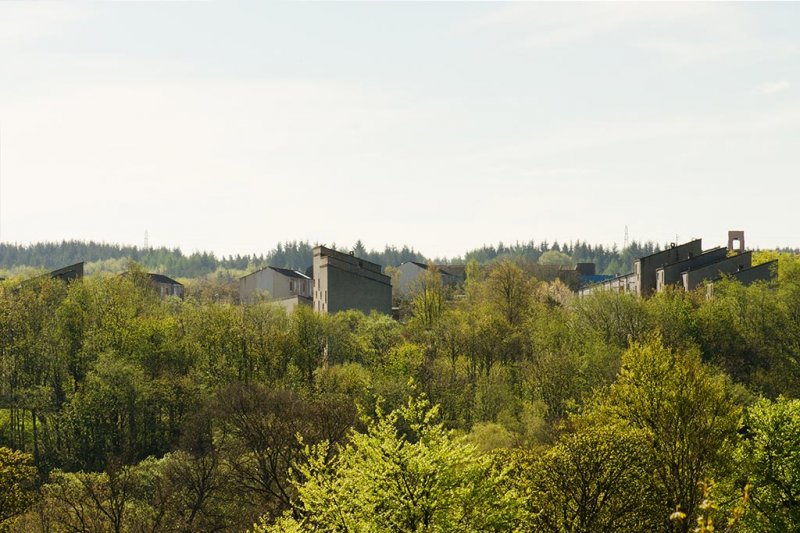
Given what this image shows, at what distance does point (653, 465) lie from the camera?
152 feet

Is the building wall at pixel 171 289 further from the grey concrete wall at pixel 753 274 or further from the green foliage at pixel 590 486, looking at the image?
the green foliage at pixel 590 486

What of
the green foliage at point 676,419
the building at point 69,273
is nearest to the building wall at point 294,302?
the building at point 69,273

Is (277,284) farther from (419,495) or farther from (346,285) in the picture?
(419,495)

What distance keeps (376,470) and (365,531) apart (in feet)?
8.61

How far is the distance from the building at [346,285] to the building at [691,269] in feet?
75.4

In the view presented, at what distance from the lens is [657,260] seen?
115 m

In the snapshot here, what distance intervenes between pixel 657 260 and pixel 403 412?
7267cm

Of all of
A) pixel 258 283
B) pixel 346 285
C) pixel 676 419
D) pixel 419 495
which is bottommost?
pixel 419 495

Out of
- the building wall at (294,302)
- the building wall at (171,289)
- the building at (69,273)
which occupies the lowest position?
the building wall at (294,302)

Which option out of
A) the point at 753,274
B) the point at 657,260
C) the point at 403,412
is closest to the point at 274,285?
the point at 657,260

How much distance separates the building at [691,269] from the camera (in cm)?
10675

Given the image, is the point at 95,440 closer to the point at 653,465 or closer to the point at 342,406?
the point at 342,406

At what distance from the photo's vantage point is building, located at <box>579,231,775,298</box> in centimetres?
10675

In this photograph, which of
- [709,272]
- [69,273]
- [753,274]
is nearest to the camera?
[69,273]
